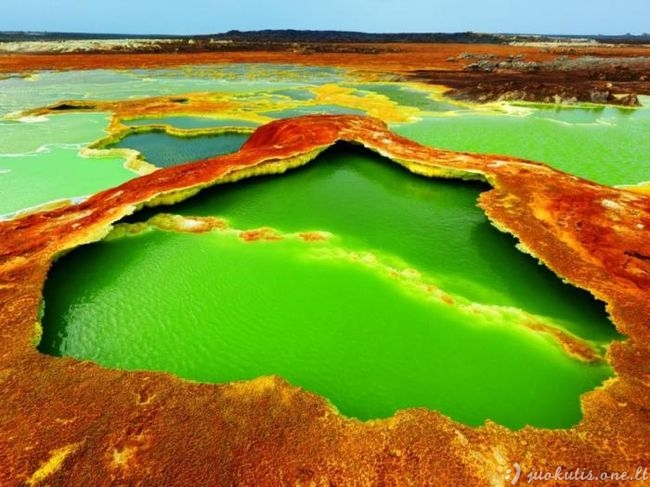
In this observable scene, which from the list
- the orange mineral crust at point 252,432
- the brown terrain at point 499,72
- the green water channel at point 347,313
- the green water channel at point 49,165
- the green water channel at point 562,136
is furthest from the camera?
the brown terrain at point 499,72

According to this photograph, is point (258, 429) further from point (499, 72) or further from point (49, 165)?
point (499, 72)

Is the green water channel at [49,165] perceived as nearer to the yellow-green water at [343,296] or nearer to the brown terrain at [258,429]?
the yellow-green water at [343,296]

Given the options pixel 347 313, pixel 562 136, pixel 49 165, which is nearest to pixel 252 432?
pixel 347 313

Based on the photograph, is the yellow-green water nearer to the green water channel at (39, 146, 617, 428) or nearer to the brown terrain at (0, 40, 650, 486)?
the green water channel at (39, 146, 617, 428)

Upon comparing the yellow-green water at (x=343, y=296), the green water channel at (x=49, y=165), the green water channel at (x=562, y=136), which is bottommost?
the green water channel at (x=49, y=165)

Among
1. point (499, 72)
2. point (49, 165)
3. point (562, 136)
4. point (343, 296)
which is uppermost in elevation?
point (499, 72)

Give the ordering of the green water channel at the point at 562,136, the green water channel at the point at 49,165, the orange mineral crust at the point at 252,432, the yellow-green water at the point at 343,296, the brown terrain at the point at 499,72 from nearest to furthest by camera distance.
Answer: the orange mineral crust at the point at 252,432 → the yellow-green water at the point at 343,296 → the green water channel at the point at 49,165 → the green water channel at the point at 562,136 → the brown terrain at the point at 499,72

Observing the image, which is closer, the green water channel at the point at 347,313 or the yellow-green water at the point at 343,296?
the green water channel at the point at 347,313

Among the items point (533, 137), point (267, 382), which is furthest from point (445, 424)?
point (533, 137)

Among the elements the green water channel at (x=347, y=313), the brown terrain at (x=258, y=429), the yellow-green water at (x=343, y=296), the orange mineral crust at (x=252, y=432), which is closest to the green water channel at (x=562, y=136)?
the yellow-green water at (x=343, y=296)

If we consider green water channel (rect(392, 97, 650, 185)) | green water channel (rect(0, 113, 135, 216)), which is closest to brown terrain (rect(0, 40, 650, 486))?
green water channel (rect(0, 113, 135, 216))
